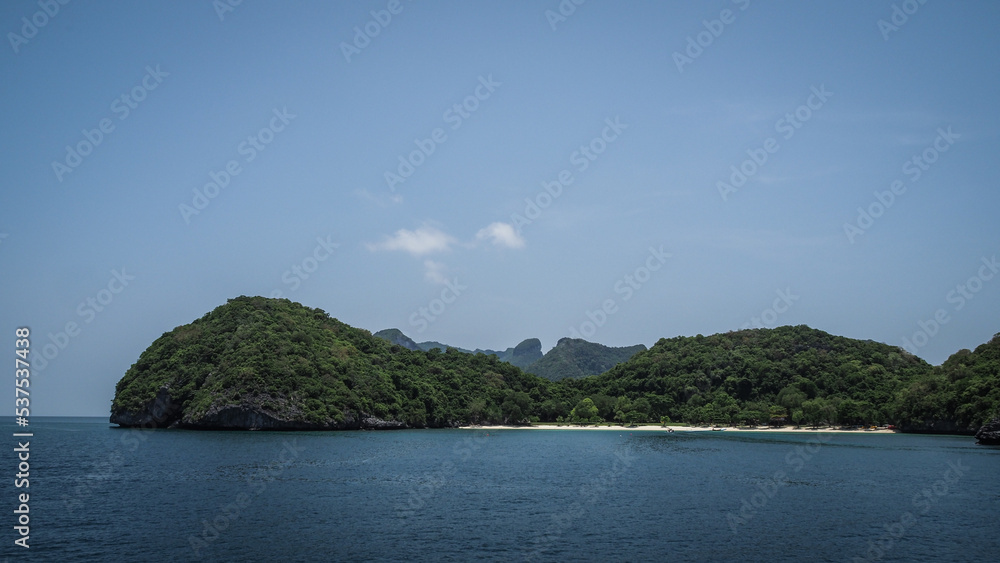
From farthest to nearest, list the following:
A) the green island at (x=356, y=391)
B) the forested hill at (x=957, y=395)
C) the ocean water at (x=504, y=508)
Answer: the green island at (x=356, y=391), the forested hill at (x=957, y=395), the ocean water at (x=504, y=508)

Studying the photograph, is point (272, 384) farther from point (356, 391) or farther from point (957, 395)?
point (957, 395)

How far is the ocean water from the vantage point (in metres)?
34.3

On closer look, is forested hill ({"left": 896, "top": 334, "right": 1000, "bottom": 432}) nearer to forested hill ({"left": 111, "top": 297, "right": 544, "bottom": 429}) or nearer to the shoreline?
the shoreline

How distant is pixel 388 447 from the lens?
102312mm

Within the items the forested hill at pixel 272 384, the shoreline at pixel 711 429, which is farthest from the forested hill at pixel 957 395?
the forested hill at pixel 272 384

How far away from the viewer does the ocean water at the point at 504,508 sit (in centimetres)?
3428

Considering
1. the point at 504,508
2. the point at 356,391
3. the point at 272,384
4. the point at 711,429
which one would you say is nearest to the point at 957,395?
the point at 711,429

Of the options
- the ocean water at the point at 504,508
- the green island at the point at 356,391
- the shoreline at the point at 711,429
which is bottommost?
the shoreline at the point at 711,429

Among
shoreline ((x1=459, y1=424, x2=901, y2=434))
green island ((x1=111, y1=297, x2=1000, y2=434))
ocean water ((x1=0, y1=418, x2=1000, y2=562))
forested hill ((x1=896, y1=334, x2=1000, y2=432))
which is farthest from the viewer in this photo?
shoreline ((x1=459, y1=424, x2=901, y2=434))

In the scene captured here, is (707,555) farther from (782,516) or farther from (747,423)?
(747,423)

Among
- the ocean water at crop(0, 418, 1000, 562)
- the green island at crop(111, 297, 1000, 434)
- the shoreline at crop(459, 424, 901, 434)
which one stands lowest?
the shoreline at crop(459, 424, 901, 434)

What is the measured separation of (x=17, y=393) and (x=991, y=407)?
142m

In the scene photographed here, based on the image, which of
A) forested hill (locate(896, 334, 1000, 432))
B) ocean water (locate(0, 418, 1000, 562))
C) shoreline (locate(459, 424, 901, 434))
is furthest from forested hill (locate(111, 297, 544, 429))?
forested hill (locate(896, 334, 1000, 432))

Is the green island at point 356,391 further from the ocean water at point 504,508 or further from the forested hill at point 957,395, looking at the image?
the ocean water at point 504,508
